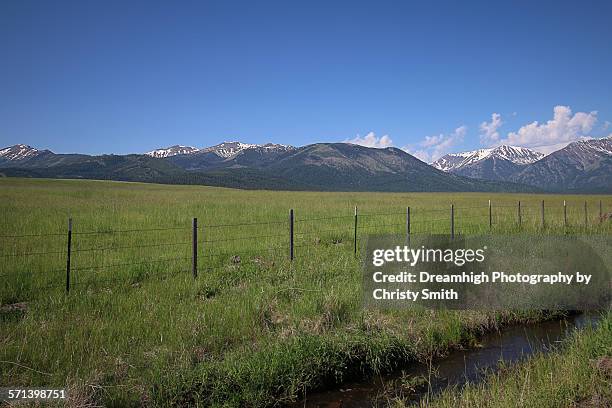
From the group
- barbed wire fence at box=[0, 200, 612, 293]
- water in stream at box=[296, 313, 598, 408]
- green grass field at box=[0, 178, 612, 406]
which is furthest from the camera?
barbed wire fence at box=[0, 200, 612, 293]

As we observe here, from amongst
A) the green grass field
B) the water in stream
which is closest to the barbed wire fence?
the green grass field

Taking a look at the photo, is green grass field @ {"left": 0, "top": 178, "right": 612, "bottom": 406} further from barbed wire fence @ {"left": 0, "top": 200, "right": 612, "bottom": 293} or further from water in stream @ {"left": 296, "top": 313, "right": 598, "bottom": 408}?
water in stream @ {"left": 296, "top": 313, "right": 598, "bottom": 408}

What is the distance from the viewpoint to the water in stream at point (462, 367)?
682 centimetres

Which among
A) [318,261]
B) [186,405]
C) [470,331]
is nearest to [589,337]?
[470,331]

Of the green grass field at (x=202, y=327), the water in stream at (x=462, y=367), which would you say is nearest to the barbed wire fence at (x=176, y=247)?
the green grass field at (x=202, y=327)

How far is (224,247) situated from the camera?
1686cm

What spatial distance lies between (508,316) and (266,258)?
7514 mm

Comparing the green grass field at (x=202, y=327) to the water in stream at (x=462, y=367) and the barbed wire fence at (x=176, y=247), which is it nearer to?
the barbed wire fence at (x=176, y=247)

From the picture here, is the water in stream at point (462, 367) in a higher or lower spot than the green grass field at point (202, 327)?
lower

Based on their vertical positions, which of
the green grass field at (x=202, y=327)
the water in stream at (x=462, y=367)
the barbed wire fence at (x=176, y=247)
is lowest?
the water in stream at (x=462, y=367)

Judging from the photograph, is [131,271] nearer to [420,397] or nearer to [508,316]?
[420,397]

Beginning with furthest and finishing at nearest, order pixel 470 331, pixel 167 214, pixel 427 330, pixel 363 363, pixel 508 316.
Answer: pixel 167 214 → pixel 508 316 → pixel 470 331 → pixel 427 330 → pixel 363 363

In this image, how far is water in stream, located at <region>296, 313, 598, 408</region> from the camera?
6.82 m

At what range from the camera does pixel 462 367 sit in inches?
310
